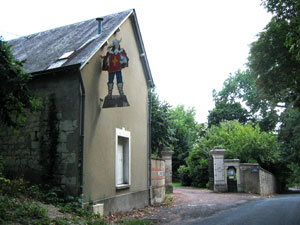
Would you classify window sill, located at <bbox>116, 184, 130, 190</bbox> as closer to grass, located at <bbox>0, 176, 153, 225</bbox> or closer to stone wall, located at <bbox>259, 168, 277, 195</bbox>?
grass, located at <bbox>0, 176, 153, 225</bbox>

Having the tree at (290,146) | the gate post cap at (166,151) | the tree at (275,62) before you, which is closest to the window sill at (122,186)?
the tree at (275,62)

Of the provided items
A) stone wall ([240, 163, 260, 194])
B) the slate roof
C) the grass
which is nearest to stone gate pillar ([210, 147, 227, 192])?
stone wall ([240, 163, 260, 194])

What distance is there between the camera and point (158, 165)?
49.5 feet

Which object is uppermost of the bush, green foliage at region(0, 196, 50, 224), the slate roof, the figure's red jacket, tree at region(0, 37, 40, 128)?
the slate roof

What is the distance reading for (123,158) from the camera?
40.1 ft

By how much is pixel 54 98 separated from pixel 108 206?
12.8ft

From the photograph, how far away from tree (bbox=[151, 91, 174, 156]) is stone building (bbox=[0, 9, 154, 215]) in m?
5.91

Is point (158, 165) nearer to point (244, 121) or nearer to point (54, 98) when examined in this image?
point (54, 98)

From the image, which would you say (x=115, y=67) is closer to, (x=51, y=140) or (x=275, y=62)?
(x=51, y=140)

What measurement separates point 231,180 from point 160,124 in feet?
18.5

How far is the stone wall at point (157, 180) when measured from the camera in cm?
1436

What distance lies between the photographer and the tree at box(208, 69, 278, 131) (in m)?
43.0

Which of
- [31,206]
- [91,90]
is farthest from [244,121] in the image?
[31,206]

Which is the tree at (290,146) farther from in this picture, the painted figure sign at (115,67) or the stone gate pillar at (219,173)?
the painted figure sign at (115,67)
